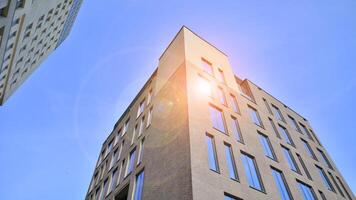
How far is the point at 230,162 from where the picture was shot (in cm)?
1470

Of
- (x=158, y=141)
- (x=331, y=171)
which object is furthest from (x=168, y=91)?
(x=331, y=171)

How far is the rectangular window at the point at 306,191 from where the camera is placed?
1801cm

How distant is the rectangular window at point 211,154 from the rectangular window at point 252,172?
8.29ft

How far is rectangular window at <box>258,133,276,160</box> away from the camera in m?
18.9

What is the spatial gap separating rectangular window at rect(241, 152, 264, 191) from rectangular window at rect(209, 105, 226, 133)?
2.40m

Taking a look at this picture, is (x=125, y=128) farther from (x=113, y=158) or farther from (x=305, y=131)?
(x=305, y=131)

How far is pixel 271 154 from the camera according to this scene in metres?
19.1

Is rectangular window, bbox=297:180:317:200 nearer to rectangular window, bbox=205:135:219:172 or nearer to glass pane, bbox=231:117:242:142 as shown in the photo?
glass pane, bbox=231:117:242:142

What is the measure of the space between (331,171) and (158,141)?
65.0 feet

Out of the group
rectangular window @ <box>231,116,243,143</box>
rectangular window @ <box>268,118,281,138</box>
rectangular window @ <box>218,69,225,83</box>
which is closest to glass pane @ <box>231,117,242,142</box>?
rectangular window @ <box>231,116,243,143</box>

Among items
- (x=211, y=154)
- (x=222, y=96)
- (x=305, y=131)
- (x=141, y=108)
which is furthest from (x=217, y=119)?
(x=305, y=131)

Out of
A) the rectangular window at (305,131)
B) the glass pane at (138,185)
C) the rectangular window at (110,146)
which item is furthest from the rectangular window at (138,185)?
the rectangular window at (305,131)

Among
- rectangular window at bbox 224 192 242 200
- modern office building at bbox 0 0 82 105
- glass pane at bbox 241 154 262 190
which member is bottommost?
rectangular window at bbox 224 192 242 200

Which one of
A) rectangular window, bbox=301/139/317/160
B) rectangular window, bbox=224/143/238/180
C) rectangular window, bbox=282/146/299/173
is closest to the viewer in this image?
rectangular window, bbox=224/143/238/180
